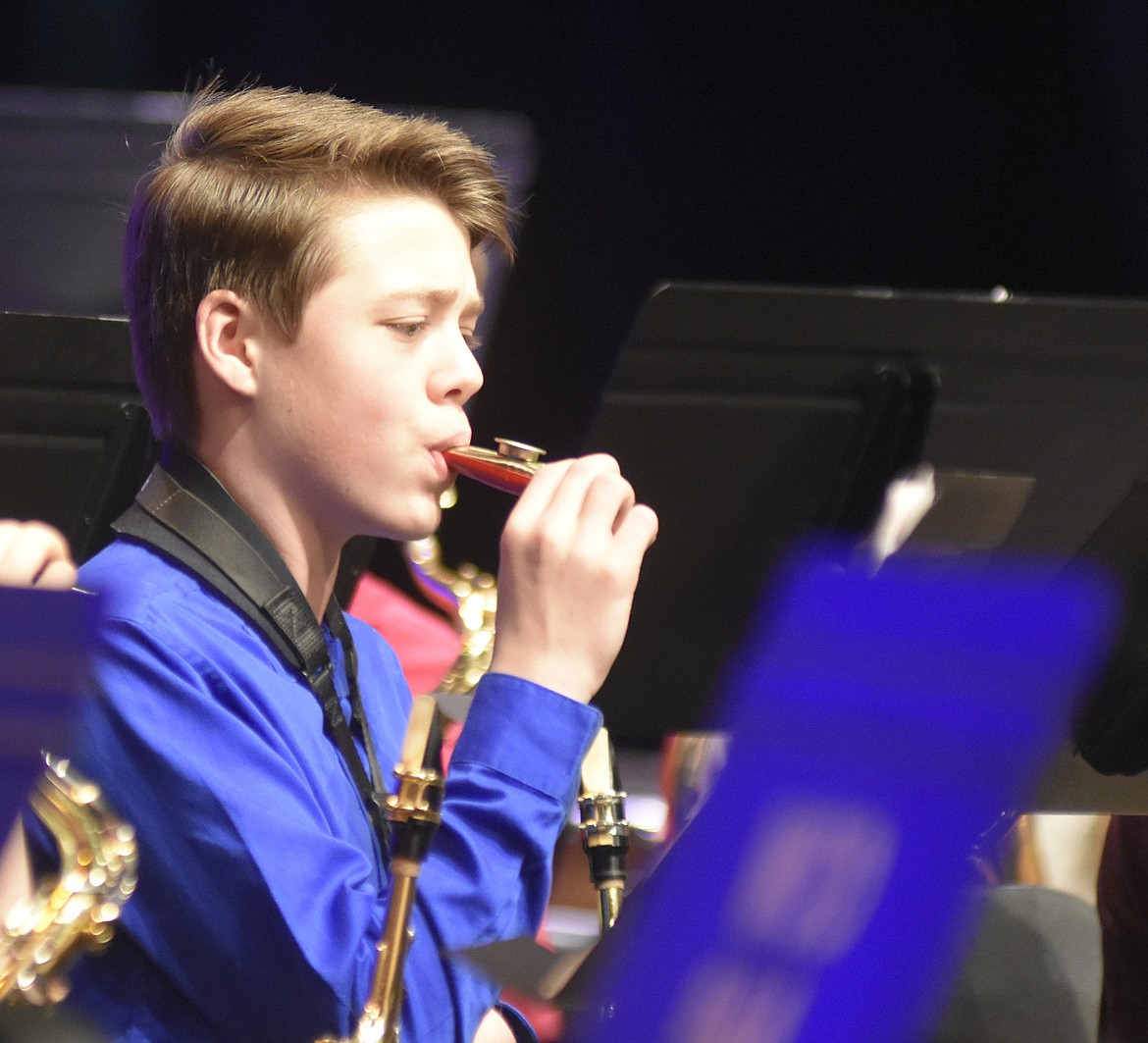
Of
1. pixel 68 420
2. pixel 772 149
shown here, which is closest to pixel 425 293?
pixel 68 420

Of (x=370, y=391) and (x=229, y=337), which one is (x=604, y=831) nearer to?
(x=370, y=391)

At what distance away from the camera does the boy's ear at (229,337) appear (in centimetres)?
151

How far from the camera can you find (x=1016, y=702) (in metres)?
0.86

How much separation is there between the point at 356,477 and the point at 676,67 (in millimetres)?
3186

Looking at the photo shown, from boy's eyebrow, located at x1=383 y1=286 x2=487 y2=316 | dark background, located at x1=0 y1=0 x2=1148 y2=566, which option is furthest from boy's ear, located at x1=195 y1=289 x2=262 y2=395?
dark background, located at x1=0 y1=0 x2=1148 y2=566

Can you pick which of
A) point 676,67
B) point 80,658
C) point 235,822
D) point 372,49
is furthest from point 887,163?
point 80,658

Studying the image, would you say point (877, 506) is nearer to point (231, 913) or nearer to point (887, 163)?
point (231, 913)

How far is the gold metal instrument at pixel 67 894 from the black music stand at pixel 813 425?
803 millimetres

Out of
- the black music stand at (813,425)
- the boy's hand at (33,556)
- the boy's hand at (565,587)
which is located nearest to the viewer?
the boy's hand at (33,556)

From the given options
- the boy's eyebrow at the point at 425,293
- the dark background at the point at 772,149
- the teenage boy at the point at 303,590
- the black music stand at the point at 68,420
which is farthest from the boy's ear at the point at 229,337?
the dark background at the point at 772,149

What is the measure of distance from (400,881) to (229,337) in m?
0.62

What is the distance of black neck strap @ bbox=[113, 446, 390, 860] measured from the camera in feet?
4.70

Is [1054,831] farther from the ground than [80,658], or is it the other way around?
[80,658]

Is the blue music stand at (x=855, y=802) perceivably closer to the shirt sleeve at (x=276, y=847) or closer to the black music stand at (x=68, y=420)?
the shirt sleeve at (x=276, y=847)
